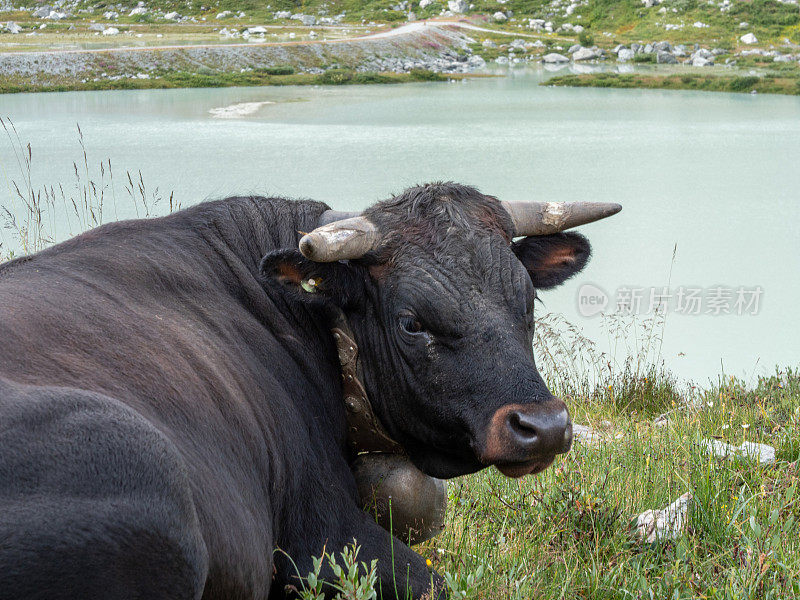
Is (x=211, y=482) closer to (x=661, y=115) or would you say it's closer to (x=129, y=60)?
(x=661, y=115)

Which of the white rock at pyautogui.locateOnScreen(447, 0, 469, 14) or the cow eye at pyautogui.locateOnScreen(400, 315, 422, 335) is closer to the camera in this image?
the cow eye at pyautogui.locateOnScreen(400, 315, 422, 335)

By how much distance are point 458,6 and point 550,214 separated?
88347 mm

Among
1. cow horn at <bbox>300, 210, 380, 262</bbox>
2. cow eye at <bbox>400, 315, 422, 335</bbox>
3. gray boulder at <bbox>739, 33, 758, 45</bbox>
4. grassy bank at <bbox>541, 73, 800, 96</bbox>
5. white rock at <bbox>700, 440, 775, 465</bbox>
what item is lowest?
grassy bank at <bbox>541, 73, 800, 96</bbox>

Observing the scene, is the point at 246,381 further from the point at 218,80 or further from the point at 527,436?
the point at 218,80

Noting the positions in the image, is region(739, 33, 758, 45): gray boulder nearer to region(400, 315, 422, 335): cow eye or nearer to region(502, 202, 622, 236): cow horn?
region(502, 202, 622, 236): cow horn

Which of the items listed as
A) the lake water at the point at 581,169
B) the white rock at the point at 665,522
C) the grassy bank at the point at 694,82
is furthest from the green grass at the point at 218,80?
the white rock at the point at 665,522

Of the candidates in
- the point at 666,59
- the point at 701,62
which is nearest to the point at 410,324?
the point at 701,62

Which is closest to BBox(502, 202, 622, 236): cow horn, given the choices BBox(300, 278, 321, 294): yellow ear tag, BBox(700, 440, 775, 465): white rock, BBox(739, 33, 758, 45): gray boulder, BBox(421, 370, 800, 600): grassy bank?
BBox(300, 278, 321, 294): yellow ear tag

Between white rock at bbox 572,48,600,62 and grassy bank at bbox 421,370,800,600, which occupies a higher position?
grassy bank at bbox 421,370,800,600

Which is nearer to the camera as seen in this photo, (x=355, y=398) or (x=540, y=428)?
(x=540, y=428)

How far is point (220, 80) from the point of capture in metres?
39.3

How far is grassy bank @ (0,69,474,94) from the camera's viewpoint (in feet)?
110

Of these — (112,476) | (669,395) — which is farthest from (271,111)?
(112,476)

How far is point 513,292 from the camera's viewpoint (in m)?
3.88
